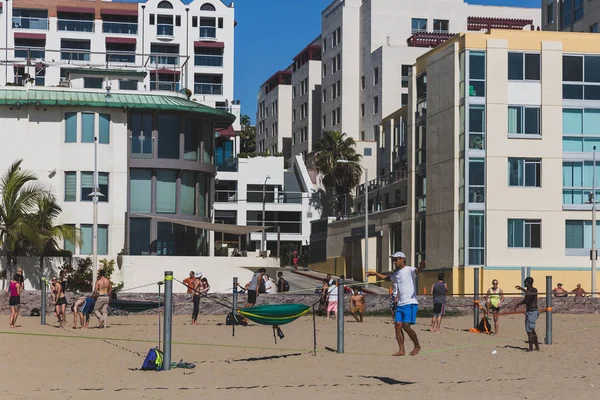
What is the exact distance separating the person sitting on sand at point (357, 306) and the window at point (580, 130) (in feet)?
75.1

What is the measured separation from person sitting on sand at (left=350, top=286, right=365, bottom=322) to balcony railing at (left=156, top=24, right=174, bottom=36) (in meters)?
64.9

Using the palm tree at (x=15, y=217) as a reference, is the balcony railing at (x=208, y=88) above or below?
above

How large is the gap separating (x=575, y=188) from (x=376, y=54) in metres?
39.3

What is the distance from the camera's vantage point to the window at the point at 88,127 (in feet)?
172

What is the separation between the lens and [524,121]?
56438mm

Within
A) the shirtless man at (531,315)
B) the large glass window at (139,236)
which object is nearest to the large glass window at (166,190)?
the large glass window at (139,236)

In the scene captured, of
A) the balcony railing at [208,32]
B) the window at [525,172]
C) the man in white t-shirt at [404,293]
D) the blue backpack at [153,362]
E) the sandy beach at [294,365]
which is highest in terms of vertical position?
the balcony railing at [208,32]

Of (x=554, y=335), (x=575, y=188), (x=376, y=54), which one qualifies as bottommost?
(x=554, y=335)

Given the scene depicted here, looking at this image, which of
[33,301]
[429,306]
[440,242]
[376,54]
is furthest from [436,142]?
[376,54]

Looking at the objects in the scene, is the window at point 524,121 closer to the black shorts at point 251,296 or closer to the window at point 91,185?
the window at point 91,185

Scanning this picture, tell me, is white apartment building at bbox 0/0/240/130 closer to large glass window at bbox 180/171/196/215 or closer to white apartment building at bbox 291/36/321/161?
white apartment building at bbox 291/36/321/161

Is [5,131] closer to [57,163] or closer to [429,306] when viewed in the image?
[57,163]

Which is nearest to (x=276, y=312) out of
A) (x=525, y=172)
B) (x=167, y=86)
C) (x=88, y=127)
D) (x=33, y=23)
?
(x=88, y=127)

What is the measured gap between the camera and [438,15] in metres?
98.2
